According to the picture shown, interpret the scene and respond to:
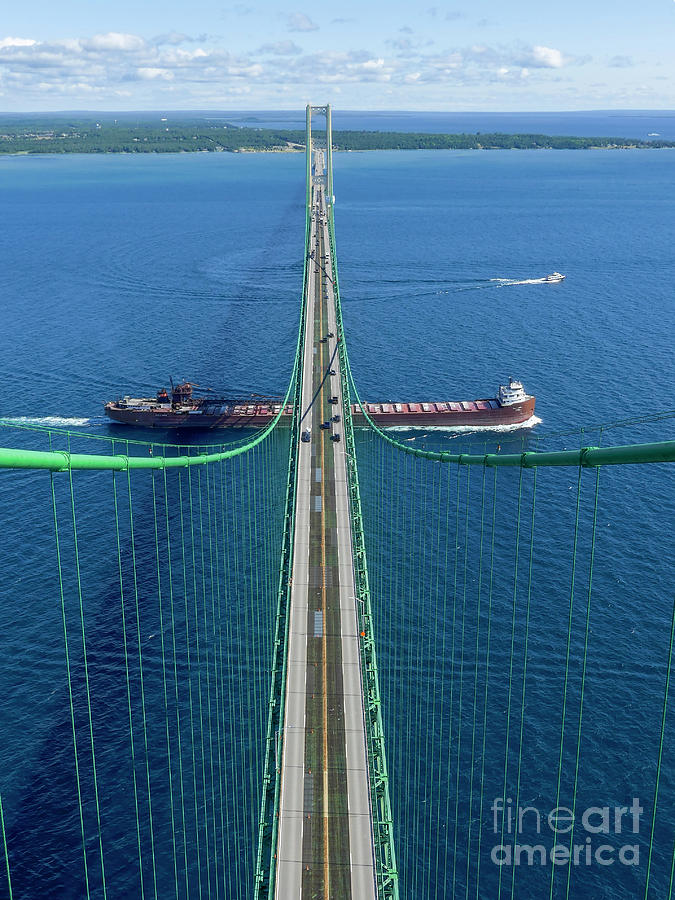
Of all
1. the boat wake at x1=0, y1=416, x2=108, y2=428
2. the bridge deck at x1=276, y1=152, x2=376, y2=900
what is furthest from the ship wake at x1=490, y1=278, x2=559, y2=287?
the bridge deck at x1=276, y1=152, x2=376, y2=900

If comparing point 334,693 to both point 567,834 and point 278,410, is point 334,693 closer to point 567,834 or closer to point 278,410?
point 567,834

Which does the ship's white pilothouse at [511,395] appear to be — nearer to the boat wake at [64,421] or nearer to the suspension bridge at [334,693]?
the suspension bridge at [334,693]

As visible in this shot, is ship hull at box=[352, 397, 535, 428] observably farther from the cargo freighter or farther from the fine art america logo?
the fine art america logo

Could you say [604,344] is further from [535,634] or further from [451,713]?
[451,713]

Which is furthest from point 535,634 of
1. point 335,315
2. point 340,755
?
point 335,315

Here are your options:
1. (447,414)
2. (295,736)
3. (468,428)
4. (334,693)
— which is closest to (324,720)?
(295,736)
